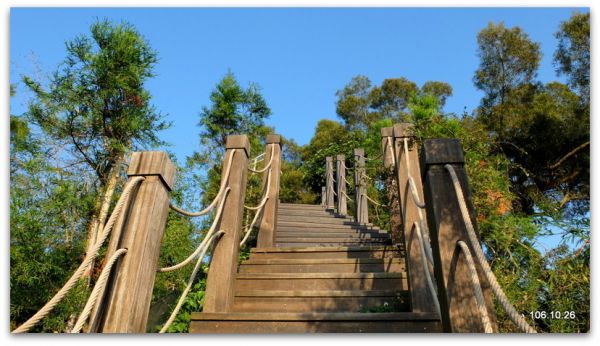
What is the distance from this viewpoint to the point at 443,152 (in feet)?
4.93

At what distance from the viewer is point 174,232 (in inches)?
187

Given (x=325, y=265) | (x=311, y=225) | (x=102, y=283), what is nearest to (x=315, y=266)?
(x=325, y=265)

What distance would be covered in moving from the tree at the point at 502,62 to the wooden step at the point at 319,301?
8.02 metres

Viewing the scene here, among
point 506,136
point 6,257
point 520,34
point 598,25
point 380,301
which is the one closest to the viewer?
point 380,301

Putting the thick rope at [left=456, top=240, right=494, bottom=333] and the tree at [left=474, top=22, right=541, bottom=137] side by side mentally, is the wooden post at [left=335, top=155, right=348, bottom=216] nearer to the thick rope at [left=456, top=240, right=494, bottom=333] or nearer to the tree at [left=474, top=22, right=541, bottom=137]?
the tree at [left=474, top=22, right=541, bottom=137]

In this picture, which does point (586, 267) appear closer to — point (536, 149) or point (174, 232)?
point (174, 232)

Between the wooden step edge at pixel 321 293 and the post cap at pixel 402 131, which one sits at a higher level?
the post cap at pixel 402 131

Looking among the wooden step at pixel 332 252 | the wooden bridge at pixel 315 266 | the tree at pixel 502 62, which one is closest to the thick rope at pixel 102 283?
the wooden bridge at pixel 315 266

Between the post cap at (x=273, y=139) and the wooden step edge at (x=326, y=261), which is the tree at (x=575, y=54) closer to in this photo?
the post cap at (x=273, y=139)

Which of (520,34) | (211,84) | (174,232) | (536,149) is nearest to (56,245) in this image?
(174,232)

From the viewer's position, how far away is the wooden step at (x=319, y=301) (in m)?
2.27

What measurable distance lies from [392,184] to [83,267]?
8.49 ft

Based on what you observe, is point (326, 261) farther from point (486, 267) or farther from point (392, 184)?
point (486, 267)

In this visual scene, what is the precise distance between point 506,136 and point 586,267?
6.90m
